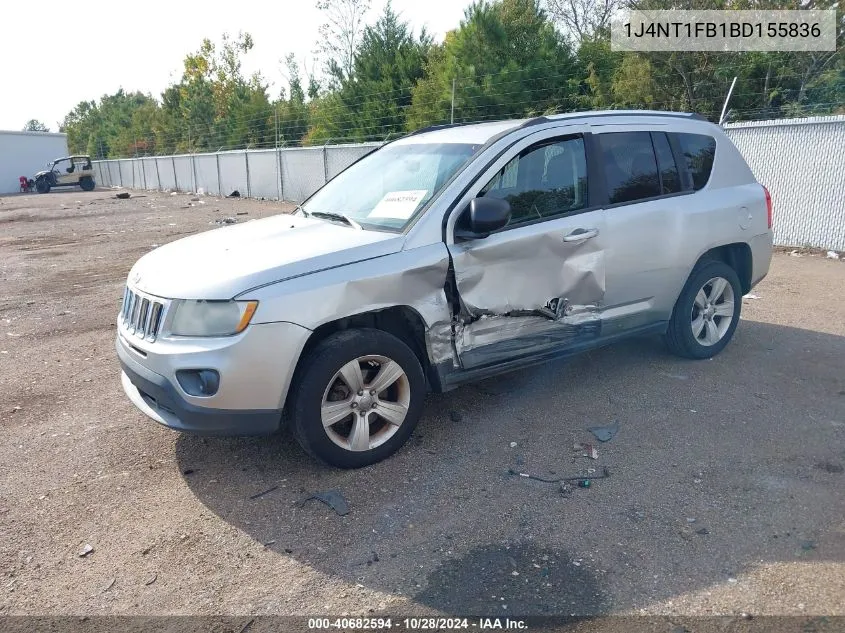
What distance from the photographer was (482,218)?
151 inches

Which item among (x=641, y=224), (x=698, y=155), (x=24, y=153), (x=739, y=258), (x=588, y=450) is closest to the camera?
(x=588, y=450)

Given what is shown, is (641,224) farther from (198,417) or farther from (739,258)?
(198,417)

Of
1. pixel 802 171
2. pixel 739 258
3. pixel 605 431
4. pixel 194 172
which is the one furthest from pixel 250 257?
pixel 194 172

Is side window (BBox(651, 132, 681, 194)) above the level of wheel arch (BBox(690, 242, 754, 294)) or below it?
above

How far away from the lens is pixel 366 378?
381 cm

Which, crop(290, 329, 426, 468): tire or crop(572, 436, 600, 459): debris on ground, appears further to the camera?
crop(572, 436, 600, 459): debris on ground

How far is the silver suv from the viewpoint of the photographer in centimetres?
345

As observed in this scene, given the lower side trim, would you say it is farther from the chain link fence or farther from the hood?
the chain link fence

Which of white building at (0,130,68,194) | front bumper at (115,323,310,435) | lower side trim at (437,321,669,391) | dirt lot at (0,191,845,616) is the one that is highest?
white building at (0,130,68,194)

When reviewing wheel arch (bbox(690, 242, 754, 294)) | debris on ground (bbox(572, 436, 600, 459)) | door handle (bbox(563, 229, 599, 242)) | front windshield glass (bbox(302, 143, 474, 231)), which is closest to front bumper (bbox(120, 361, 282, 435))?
front windshield glass (bbox(302, 143, 474, 231))

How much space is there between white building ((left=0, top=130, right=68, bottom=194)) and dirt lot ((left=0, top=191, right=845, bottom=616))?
44159 mm

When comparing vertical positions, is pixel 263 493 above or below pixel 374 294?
below

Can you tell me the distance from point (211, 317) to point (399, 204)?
1375 mm

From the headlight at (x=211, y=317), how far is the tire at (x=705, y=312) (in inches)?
134
